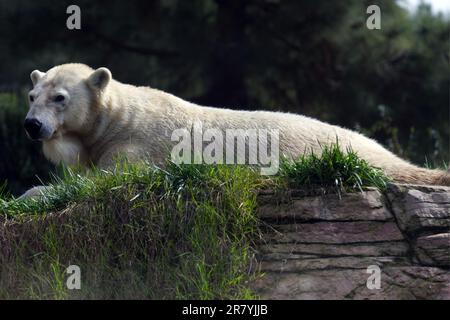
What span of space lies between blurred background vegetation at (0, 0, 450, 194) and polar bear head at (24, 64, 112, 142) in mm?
5089

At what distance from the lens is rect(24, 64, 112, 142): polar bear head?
23.6ft

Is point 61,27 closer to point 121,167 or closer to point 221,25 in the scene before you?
point 221,25

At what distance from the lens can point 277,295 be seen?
5859 millimetres

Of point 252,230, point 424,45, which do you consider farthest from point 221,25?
point 252,230

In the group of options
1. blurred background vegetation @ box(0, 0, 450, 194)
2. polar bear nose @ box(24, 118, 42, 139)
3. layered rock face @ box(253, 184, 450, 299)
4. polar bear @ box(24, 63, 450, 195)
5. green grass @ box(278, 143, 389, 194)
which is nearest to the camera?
layered rock face @ box(253, 184, 450, 299)

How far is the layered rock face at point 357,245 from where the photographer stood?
592 centimetres

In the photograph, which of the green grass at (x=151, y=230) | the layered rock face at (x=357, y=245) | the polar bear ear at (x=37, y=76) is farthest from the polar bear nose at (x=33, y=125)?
the layered rock face at (x=357, y=245)

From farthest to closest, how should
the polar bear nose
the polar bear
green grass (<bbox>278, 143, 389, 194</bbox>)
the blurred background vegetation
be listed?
1. the blurred background vegetation
2. the polar bear
3. the polar bear nose
4. green grass (<bbox>278, 143, 389, 194</bbox>)

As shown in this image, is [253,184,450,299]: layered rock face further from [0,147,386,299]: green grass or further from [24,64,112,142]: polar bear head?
[24,64,112,142]: polar bear head

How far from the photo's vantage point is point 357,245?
6.13 m

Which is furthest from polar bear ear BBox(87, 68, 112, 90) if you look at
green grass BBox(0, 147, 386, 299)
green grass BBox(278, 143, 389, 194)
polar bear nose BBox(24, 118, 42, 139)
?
green grass BBox(278, 143, 389, 194)

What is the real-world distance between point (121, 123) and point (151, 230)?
1703 mm

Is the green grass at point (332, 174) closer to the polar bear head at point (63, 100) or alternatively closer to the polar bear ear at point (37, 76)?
the polar bear head at point (63, 100)
